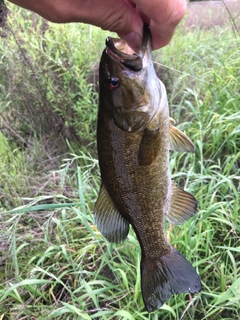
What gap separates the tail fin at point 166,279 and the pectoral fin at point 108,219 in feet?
0.64

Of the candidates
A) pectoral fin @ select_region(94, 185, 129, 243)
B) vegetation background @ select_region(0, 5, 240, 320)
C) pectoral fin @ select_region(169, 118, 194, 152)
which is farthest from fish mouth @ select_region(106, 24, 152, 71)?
vegetation background @ select_region(0, 5, 240, 320)

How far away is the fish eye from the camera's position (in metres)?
1.19

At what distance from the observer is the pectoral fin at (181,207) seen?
4.61 ft

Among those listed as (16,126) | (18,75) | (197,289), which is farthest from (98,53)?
(197,289)

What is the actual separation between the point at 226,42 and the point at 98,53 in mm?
1430

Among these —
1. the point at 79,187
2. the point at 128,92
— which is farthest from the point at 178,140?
the point at 79,187

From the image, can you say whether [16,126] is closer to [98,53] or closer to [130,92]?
[98,53]

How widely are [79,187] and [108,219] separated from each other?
0.59 meters

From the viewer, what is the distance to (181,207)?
1413 mm

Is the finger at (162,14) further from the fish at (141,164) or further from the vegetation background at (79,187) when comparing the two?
the vegetation background at (79,187)

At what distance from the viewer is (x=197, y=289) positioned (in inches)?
51.6

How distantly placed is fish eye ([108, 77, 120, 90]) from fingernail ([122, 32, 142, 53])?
14 centimetres

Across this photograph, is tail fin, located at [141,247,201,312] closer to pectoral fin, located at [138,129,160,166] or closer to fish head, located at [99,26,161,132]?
pectoral fin, located at [138,129,160,166]

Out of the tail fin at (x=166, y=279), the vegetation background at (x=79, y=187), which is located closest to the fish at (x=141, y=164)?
the tail fin at (x=166, y=279)
